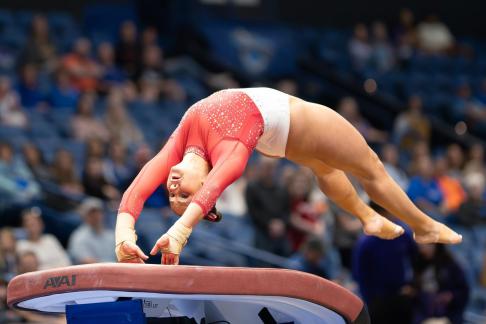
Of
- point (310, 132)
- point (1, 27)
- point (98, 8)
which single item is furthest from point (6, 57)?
point (310, 132)

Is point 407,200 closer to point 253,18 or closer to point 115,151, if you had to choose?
point 115,151

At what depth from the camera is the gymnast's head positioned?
3.89 m

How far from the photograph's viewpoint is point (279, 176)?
32.5ft

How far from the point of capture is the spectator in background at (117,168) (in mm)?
8398

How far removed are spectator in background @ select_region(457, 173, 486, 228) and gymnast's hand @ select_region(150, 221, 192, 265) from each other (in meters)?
6.15

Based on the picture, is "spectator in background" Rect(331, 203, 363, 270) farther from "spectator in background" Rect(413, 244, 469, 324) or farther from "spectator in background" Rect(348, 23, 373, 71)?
"spectator in background" Rect(348, 23, 373, 71)

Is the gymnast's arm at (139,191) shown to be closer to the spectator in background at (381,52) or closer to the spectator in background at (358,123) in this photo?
the spectator in background at (358,123)

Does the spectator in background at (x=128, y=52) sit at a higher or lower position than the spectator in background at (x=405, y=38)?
higher

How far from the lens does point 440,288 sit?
646cm

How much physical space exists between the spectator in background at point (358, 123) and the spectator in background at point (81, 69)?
2.85 metres

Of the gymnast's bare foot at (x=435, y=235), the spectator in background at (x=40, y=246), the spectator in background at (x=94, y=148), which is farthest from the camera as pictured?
the spectator in background at (x=94, y=148)

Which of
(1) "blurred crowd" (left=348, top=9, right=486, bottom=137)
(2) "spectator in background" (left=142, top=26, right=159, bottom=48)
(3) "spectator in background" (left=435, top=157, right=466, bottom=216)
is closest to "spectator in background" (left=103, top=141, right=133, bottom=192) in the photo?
(2) "spectator in background" (left=142, top=26, right=159, bottom=48)

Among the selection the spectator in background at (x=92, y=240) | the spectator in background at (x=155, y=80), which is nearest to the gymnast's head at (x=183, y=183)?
the spectator in background at (x=92, y=240)

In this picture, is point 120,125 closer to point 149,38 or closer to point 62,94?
point 62,94
